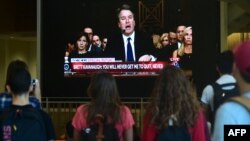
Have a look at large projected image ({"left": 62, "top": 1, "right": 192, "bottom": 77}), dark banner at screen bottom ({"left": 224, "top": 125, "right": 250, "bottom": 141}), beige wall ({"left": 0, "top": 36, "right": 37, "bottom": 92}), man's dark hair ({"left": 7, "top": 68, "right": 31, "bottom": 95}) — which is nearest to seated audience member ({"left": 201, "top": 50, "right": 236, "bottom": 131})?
man's dark hair ({"left": 7, "top": 68, "right": 31, "bottom": 95})

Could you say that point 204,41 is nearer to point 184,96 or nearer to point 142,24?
point 142,24

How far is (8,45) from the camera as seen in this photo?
70.6 feet

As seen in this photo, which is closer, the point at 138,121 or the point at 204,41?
the point at 138,121

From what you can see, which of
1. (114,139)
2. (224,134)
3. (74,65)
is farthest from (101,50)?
(224,134)

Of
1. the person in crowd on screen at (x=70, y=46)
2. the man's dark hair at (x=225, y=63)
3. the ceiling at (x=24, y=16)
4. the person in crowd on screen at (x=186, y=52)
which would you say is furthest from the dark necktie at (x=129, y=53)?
the man's dark hair at (x=225, y=63)

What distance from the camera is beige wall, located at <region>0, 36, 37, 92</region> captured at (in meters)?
20.9

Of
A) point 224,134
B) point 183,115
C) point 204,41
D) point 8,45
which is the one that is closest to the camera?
point 224,134

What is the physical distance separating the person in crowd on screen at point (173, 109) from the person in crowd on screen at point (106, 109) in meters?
0.43

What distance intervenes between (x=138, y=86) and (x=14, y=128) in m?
8.69

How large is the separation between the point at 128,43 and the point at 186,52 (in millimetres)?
1341

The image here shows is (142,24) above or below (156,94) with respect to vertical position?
above

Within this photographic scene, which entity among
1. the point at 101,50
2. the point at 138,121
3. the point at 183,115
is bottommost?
the point at 138,121

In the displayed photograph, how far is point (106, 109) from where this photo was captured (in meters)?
4.44

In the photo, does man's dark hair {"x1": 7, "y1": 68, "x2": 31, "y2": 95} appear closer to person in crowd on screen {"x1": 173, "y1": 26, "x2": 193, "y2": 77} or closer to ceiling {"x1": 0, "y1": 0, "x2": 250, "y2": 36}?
person in crowd on screen {"x1": 173, "y1": 26, "x2": 193, "y2": 77}
